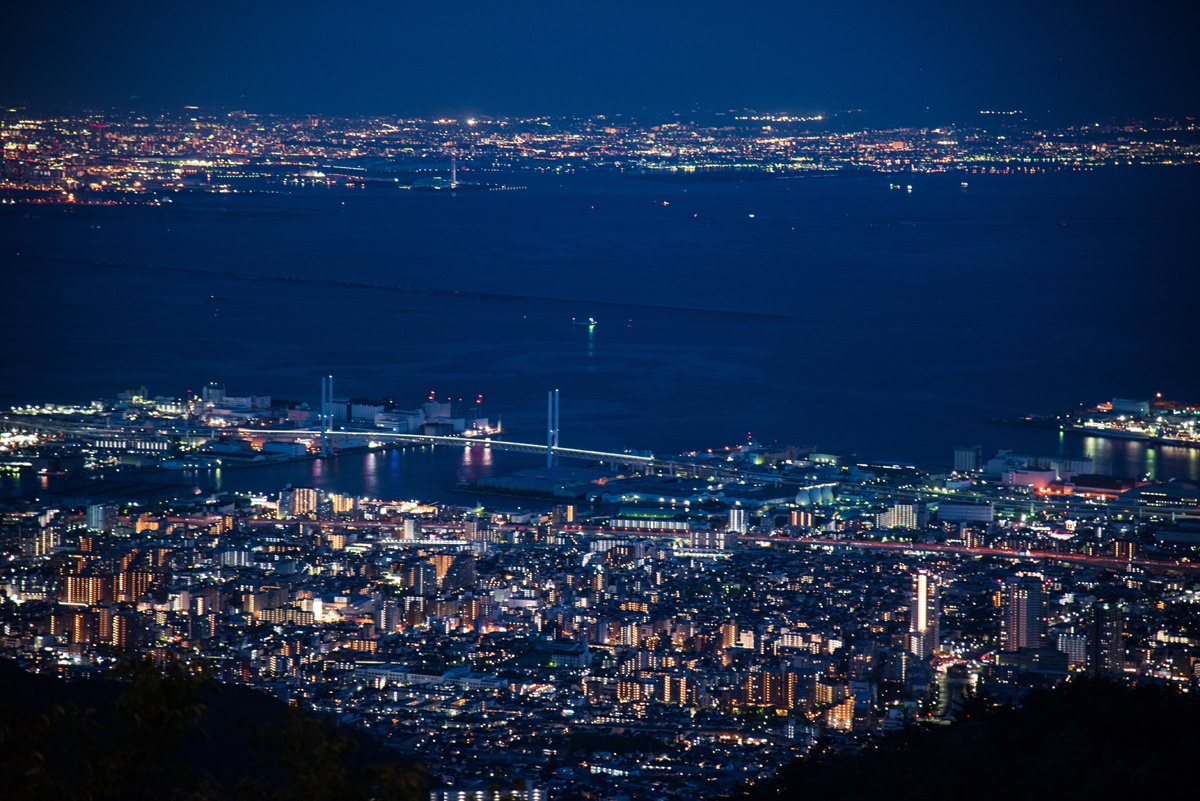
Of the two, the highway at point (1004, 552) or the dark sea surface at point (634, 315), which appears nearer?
the highway at point (1004, 552)

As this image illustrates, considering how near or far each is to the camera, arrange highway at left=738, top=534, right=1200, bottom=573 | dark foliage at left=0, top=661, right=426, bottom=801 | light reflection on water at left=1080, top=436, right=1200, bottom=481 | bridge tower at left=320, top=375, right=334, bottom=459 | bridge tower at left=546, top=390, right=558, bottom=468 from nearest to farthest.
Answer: dark foliage at left=0, top=661, right=426, bottom=801 < highway at left=738, top=534, right=1200, bottom=573 < light reflection on water at left=1080, top=436, right=1200, bottom=481 < bridge tower at left=546, top=390, right=558, bottom=468 < bridge tower at left=320, top=375, right=334, bottom=459

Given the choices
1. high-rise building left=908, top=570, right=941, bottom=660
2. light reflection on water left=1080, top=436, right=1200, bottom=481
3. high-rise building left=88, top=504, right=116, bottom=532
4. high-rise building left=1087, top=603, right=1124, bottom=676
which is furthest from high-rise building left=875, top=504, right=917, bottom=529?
high-rise building left=88, top=504, right=116, bottom=532

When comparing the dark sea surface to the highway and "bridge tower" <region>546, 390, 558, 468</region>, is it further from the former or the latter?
the highway

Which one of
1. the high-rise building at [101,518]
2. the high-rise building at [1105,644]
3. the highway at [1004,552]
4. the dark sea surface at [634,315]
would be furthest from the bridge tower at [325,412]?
the high-rise building at [1105,644]

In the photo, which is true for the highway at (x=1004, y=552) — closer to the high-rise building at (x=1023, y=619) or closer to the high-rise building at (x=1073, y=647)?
the high-rise building at (x=1023, y=619)

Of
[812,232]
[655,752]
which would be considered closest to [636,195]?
[812,232]

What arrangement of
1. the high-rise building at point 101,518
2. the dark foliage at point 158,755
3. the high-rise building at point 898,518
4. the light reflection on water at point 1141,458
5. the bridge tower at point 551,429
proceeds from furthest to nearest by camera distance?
the bridge tower at point 551,429 → the light reflection on water at point 1141,458 → the high-rise building at point 898,518 → the high-rise building at point 101,518 → the dark foliage at point 158,755

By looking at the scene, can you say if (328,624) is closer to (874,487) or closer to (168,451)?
(874,487)
